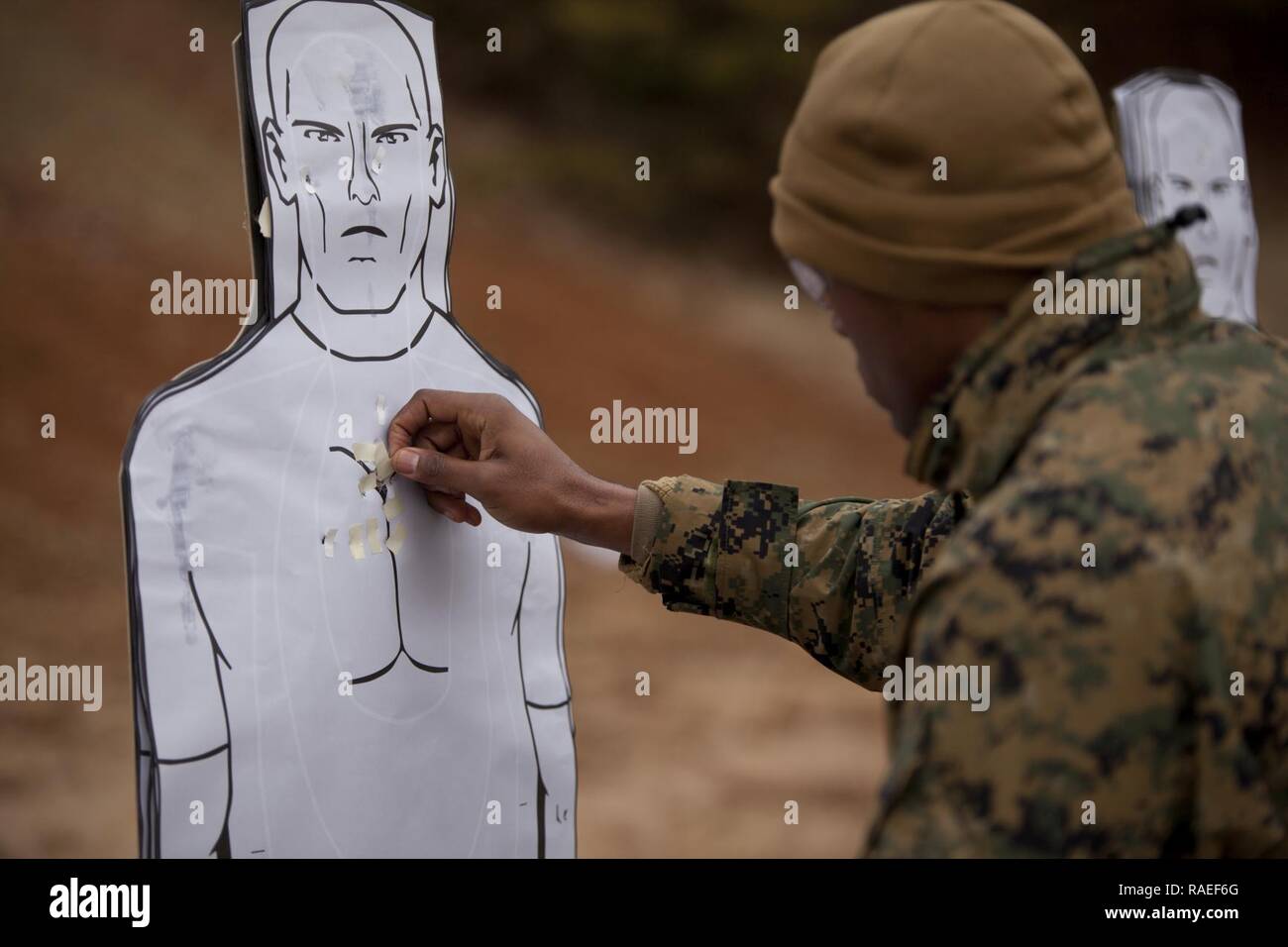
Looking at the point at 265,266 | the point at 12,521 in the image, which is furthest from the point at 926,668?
the point at 12,521

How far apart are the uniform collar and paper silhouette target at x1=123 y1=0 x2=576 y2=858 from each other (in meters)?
0.80

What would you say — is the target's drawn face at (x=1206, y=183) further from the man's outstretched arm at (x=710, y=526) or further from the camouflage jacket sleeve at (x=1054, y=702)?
the camouflage jacket sleeve at (x=1054, y=702)

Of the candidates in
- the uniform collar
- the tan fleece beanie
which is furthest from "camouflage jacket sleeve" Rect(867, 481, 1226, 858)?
the tan fleece beanie

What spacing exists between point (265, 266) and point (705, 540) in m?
0.62

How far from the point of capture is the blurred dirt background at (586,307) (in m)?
4.24

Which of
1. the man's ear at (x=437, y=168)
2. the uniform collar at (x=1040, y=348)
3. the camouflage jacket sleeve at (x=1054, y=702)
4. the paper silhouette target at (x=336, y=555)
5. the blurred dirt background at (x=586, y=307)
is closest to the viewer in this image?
the camouflage jacket sleeve at (x=1054, y=702)

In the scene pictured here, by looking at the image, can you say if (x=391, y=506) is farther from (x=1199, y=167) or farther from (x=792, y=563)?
(x=1199, y=167)

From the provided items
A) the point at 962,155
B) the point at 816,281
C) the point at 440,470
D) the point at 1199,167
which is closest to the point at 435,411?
the point at 440,470

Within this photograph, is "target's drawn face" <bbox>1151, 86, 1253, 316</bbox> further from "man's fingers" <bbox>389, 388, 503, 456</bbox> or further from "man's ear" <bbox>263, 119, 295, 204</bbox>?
"man's ear" <bbox>263, 119, 295, 204</bbox>

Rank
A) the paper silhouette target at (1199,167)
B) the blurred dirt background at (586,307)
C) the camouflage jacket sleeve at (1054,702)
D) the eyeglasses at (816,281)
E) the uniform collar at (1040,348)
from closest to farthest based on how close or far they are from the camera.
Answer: the camouflage jacket sleeve at (1054,702), the uniform collar at (1040,348), the eyeglasses at (816,281), the paper silhouette target at (1199,167), the blurred dirt background at (586,307)

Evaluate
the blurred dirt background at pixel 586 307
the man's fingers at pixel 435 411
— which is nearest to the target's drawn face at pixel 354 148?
the man's fingers at pixel 435 411

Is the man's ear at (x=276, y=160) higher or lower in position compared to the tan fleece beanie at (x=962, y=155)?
higher

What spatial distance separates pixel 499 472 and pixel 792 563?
367 mm

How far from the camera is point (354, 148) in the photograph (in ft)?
5.33
